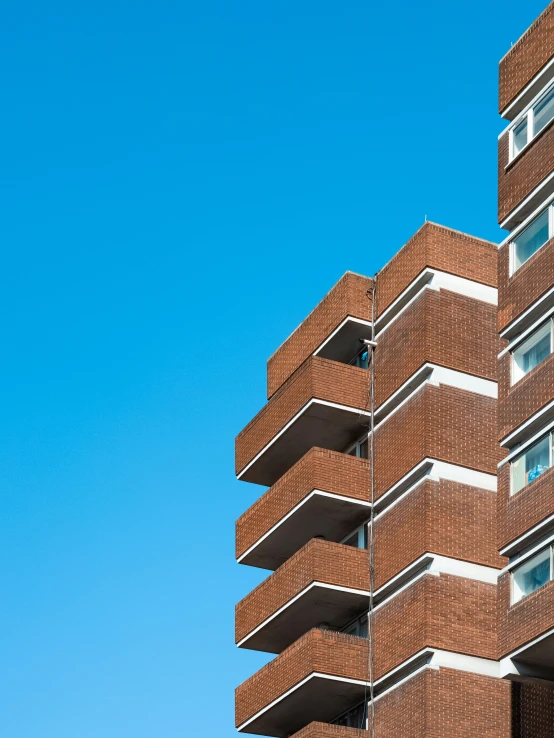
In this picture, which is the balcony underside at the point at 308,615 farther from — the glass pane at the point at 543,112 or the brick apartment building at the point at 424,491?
the glass pane at the point at 543,112

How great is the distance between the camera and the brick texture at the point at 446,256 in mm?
45812

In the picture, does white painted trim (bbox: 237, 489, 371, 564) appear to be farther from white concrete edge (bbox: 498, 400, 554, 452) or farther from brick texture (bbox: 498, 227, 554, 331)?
brick texture (bbox: 498, 227, 554, 331)

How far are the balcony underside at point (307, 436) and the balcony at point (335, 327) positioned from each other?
2444mm

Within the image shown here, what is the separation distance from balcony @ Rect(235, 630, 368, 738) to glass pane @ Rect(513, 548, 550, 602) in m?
7.01

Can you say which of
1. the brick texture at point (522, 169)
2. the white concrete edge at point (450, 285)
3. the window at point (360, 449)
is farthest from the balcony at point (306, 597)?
the brick texture at point (522, 169)

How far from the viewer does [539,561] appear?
122 feet

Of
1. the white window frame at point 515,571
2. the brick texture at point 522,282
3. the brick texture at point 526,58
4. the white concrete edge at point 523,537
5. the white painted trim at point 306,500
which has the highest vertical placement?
the brick texture at point 526,58

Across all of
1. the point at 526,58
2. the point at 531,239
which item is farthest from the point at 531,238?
the point at 526,58

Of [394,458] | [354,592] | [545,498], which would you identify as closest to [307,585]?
[354,592]

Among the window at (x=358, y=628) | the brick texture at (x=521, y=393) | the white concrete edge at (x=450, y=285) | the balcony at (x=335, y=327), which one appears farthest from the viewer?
the balcony at (x=335, y=327)

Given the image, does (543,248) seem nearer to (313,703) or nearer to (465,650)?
(465,650)

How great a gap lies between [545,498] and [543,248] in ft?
20.1

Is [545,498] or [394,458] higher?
[394,458]

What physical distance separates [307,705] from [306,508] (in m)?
5.28
